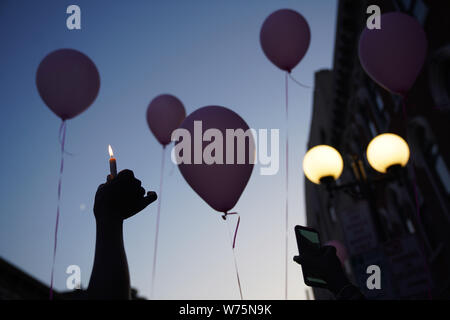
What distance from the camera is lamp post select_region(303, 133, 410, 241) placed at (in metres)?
5.89

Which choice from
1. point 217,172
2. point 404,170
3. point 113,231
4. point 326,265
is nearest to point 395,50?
point 217,172

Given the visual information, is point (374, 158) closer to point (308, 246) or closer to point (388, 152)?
point (388, 152)

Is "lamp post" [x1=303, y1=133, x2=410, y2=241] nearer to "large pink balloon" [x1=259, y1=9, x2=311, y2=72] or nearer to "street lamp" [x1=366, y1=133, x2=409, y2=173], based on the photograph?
"street lamp" [x1=366, y1=133, x2=409, y2=173]

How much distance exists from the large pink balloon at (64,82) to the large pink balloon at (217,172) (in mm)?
2534

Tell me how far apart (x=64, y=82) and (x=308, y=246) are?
4889 millimetres

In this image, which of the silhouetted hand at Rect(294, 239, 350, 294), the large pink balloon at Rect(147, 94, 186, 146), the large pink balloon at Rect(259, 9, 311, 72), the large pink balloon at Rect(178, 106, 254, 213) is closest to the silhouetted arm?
the silhouetted hand at Rect(294, 239, 350, 294)

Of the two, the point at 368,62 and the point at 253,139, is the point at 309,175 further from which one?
the point at 253,139

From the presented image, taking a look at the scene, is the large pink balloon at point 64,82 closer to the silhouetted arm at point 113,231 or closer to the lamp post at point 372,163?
the lamp post at point 372,163

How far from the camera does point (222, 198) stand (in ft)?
13.1

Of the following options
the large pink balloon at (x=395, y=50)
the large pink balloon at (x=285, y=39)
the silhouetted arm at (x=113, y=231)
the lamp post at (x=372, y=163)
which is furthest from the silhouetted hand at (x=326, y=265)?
the large pink balloon at (x=285, y=39)
